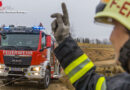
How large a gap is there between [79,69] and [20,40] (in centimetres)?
728

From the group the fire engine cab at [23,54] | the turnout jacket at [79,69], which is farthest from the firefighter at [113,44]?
the fire engine cab at [23,54]

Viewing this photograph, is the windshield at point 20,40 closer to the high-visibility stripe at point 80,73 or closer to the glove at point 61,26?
the glove at point 61,26

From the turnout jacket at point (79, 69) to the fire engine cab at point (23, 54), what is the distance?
6.87 m

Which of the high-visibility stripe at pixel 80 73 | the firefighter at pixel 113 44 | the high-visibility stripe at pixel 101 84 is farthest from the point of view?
the high-visibility stripe at pixel 80 73

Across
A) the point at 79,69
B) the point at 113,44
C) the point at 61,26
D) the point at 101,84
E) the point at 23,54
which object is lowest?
the point at 23,54

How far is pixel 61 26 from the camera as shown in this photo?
1.76 meters

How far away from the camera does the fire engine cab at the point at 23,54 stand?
8.55 m

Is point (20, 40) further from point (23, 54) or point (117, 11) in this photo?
point (117, 11)

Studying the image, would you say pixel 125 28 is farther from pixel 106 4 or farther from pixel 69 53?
pixel 69 53

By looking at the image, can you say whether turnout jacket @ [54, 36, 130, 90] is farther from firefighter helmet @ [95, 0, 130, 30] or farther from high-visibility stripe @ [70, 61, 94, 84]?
firefighter helmet @ [95, 0, 130, 30]

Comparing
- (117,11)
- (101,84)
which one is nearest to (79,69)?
(101,84)

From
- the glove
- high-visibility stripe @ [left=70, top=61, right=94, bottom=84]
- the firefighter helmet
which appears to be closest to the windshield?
the glove

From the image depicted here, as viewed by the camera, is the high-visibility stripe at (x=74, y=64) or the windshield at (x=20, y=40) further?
the windshield at (x=20, y=40)

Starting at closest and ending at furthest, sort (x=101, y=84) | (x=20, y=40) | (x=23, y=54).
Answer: (x=101, y=84)
(x=23, y=54)
(x=20, y=40)
